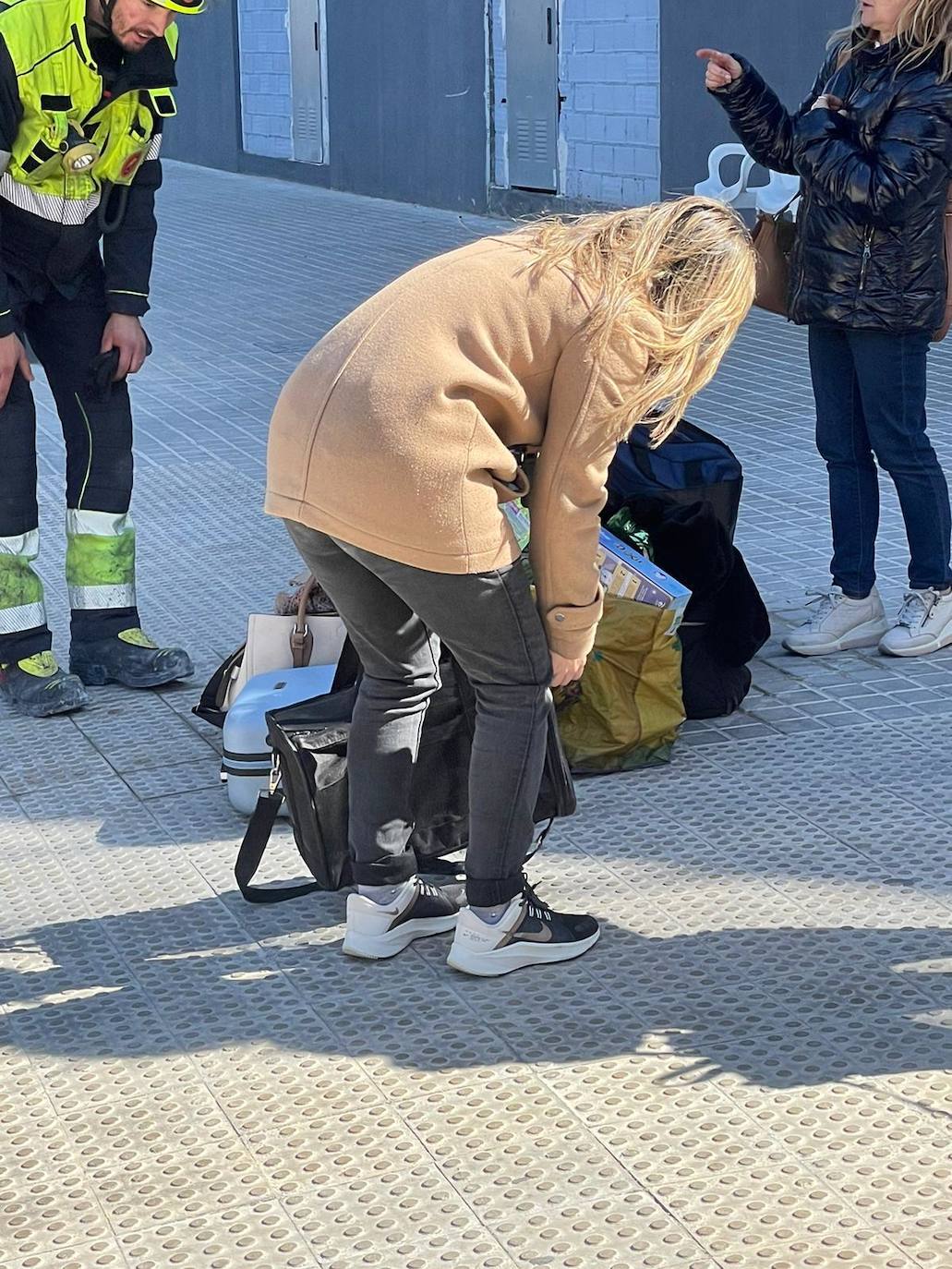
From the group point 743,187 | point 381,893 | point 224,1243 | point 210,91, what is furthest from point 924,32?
point 210,91

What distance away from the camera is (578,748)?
4113mm

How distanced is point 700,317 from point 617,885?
4.18 ft

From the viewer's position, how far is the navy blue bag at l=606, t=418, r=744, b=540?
440 cm

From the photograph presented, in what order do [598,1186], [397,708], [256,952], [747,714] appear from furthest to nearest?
1. [747,714]
2. [256,952]
3. [397,708]
4. [598,1186]

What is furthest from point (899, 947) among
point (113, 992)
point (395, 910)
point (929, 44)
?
point (929, 44)

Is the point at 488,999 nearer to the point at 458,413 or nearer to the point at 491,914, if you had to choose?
the point at 491,914

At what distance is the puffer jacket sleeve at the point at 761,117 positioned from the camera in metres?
4.60

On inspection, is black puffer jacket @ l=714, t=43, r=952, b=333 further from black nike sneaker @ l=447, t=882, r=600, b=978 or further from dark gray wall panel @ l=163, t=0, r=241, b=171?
dark gray wall panel @ l=163, t=0, r=241, b=171

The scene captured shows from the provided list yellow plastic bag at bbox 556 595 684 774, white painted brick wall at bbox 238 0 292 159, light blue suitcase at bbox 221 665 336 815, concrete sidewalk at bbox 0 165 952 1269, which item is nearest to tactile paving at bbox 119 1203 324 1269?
concrete sidewalk at bbox 0 165 952 1269

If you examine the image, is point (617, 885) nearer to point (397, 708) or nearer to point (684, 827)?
point (684, 827)

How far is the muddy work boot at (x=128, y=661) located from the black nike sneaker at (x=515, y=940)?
1.76 m

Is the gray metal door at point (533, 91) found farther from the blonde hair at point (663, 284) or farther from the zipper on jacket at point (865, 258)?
the blonde hair at point (663, 284)

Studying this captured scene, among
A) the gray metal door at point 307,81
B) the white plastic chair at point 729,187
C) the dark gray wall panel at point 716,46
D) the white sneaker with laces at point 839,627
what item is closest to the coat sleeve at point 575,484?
the white sneaker with laces at point 839,627

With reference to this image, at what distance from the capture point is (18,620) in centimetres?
469
